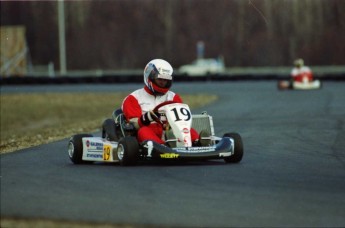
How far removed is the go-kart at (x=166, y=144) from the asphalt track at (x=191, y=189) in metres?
0.13

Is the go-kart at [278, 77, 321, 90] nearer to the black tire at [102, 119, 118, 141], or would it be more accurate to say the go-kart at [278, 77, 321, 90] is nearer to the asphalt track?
the asphalt track

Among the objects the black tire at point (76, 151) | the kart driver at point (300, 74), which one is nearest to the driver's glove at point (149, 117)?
the black tire at point (76, 151)

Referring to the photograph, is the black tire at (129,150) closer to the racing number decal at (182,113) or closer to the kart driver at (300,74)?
the racing number decal at (182,113)

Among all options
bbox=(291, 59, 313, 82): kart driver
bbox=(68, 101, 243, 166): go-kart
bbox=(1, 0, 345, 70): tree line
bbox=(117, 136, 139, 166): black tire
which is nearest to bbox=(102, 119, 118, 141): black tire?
bbox=(68, 101, 243, 166): go-kart

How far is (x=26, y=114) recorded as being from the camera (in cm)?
2939

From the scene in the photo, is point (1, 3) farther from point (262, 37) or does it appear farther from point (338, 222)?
point (338, 222)

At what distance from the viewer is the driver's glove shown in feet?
35.9

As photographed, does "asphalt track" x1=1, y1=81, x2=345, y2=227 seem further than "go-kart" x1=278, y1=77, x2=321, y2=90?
No

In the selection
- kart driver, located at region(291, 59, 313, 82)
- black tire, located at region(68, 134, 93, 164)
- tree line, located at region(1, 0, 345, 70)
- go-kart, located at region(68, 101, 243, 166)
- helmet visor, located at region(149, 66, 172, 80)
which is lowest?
tree line, located at region(1, 0, 345, 70)

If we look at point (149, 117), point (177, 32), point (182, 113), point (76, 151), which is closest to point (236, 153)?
point (182, 113)

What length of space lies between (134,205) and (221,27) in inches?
2835

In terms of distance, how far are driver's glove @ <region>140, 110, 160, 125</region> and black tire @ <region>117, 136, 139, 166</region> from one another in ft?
1.56

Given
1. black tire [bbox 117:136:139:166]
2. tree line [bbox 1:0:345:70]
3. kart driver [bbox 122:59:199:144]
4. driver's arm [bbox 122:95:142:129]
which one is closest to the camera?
black tire [bbox 117:136:139:166]

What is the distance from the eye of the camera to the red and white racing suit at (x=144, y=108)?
429 inches
